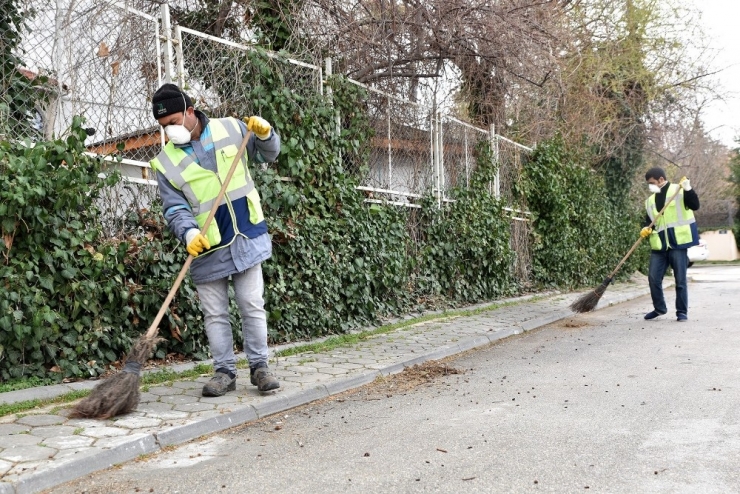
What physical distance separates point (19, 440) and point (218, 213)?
6.46ft

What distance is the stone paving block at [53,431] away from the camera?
436cm

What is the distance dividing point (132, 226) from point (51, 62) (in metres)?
1.45

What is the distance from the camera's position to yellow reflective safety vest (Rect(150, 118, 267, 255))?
17.4ft

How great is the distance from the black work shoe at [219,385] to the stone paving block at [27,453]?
136 cm

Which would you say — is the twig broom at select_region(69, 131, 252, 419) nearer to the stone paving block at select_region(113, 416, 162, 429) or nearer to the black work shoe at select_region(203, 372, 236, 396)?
the stone paving block at select_region(113, 416, 162, 429)

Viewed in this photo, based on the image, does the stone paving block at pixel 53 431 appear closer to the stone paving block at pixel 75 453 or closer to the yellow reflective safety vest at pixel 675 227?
the stone paving block at pixel 75 453

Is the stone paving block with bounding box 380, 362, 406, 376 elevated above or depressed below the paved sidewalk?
below

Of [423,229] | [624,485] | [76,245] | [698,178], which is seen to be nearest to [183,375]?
[76,245]

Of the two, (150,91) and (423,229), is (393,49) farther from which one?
(150,91)

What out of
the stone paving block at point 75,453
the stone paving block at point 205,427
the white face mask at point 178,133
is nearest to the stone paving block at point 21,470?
the stone paving block at point 75,453

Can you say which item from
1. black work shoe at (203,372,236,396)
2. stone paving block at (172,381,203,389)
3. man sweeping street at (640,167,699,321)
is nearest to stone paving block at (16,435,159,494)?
black work shoe at (203,372,236,396)

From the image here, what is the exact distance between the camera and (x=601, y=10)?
15.2m

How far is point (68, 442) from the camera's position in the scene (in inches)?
165

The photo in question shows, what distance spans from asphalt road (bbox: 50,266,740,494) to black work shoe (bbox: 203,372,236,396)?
0.49 meters
